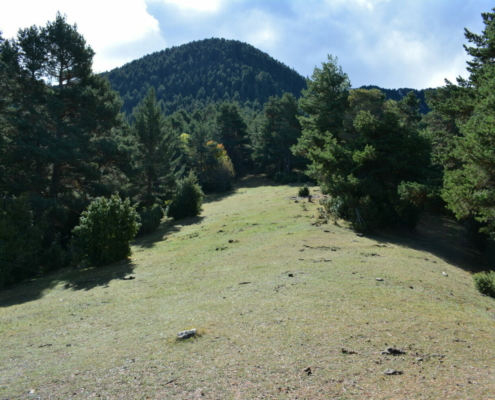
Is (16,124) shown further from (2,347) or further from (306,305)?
(306,305)

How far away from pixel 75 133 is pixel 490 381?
27.5 m

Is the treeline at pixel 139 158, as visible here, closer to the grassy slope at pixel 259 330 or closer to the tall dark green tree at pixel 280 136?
the grassy slope at pixel 259 330

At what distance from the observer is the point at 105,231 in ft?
56.0

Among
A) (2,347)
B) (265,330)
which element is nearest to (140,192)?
(2,347)

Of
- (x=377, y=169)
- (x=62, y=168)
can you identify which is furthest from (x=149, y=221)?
(x=377, y=169)

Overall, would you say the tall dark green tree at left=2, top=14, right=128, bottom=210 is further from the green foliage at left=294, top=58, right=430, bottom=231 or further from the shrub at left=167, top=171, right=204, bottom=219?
the green foliage at left=294, top=58, right=430, bottom=231

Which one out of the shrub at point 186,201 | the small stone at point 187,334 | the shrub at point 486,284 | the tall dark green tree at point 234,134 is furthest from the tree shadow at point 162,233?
the tall dark green tree at point 234,134

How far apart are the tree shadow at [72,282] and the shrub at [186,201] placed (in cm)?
1473

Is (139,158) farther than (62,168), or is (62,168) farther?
(139,158)

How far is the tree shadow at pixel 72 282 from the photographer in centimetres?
1366

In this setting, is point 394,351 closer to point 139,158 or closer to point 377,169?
point 377,169

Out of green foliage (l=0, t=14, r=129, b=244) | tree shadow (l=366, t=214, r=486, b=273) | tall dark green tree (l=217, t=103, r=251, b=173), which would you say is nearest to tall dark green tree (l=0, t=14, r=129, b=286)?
green foliage (l=0, t=14, r=129, b=244)

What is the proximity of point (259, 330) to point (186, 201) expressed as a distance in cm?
2614

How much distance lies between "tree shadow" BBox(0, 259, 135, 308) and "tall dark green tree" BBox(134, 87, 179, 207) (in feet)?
63.3
